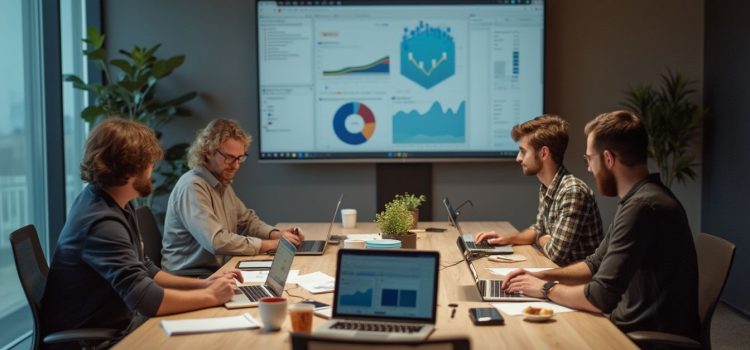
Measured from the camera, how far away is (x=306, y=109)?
18.1ft

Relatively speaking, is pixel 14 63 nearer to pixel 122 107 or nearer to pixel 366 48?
pixel 122 107

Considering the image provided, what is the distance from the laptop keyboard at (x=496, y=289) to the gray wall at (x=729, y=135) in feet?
9.08

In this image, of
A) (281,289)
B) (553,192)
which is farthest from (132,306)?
(553,192)

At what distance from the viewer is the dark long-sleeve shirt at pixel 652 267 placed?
7.87 ft

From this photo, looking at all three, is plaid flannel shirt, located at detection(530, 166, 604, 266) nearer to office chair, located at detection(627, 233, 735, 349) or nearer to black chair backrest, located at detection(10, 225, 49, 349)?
office chair, located at detection(627, 233, 735, 349)

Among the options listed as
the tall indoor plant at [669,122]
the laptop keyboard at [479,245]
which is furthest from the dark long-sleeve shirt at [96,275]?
the tall indoor plant at [669,122]

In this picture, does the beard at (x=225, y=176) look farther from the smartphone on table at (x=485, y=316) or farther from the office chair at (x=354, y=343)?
the office chair at (x=354, y=343)

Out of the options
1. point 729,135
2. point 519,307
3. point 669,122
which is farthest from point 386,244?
point 729,135

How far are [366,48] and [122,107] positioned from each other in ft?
5.57

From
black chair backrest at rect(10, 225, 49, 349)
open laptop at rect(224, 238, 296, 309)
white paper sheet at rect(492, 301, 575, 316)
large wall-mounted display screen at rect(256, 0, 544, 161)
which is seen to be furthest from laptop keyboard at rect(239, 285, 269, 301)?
large wall-mounted display screen at rect(256, 0, 544, 161)

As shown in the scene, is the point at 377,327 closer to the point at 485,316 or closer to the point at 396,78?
the point at 485,316

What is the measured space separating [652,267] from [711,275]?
0.35m

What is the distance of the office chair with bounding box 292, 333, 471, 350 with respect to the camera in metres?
1.51

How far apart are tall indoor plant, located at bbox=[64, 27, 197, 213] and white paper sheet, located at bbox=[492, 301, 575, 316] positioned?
3.32 m
